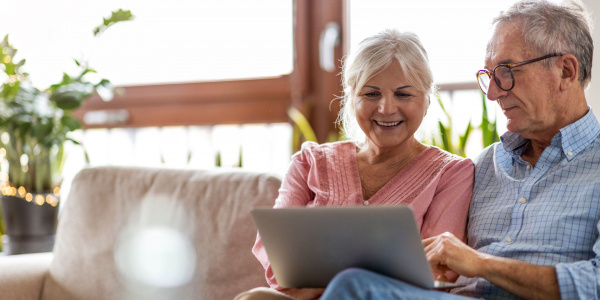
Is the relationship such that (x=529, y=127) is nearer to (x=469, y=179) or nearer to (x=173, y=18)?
(x=469, y=179)

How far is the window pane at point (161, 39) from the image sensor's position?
11.4 ft

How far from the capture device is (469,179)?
71.2 inches

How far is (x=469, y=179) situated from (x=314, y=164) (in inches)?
17.0

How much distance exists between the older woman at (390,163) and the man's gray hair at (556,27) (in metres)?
0.29

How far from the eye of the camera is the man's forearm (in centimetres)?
144

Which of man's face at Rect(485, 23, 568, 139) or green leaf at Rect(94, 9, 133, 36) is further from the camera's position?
green leaf at Rect(94, 9, 133, 36)

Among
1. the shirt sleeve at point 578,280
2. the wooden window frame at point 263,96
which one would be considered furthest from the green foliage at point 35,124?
the shirt sleeve at point 578,280

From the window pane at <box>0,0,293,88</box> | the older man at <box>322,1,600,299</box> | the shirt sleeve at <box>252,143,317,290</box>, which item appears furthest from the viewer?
the window pane at <box>0,0,293,88</box>

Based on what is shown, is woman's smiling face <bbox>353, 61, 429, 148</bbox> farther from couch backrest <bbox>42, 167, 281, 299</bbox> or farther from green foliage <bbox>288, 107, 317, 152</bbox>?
green foliage <bbox>288, 107, 317, 152</bbox>

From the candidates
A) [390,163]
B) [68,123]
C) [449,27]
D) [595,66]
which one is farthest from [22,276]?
[449,27]

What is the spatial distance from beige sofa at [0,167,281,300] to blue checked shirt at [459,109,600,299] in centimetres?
65

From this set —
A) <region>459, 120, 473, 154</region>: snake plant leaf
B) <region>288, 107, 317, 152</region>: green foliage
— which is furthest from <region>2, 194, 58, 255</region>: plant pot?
<region>459, 120, 473, 154</region>: snake plant leaf

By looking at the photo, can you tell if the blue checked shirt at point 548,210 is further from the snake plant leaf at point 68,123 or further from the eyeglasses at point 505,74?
the snake plant leaf at point 68,123

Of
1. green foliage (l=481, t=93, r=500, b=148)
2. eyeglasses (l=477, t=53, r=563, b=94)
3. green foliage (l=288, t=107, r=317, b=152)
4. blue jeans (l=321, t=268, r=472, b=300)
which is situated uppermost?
eyeglasses (l=477, t=53, r=563, b=94)
